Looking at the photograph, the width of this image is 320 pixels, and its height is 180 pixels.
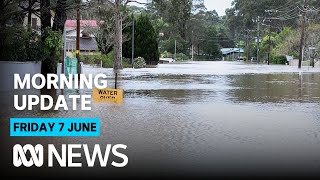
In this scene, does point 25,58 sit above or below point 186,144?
above

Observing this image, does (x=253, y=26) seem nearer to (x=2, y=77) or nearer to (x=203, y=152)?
(x=2, y=77)

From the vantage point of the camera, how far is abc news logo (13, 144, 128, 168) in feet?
25.9

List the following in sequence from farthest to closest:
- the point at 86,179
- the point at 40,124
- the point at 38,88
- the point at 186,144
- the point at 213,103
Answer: the point at 38,88, the point at 213,103, the point at 40,124, the point at 186,144, the point at 86,179

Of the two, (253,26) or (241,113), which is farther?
(253,26)

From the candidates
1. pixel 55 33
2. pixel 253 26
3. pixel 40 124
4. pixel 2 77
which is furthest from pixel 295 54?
pixel 40 124

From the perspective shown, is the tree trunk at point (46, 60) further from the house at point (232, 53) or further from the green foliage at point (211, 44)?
the house at point (232, 53)

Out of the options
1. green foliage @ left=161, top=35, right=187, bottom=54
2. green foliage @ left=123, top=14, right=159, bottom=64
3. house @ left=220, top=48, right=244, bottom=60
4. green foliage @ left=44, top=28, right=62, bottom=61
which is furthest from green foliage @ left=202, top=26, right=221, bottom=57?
green foliage @ left=44, top=28, right=62, bottom=61

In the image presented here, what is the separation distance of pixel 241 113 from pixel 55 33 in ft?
45.0

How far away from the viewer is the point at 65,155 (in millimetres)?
8680

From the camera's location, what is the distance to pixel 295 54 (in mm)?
85750

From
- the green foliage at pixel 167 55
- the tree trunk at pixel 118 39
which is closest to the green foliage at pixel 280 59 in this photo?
the green foliage at pixel 167 55

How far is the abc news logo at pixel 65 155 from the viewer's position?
790 centimetres

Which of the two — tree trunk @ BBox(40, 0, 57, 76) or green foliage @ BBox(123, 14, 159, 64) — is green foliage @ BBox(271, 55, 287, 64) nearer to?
green foliage @ BBox(123, 14, 159, 64)

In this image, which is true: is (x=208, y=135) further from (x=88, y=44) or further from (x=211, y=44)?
(x=211, y=44)
